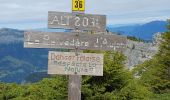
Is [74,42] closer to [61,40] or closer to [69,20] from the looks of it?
[61,40]

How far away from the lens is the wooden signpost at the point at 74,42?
12086 millimetres

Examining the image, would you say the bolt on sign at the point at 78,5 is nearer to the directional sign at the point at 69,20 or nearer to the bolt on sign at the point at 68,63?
the directional sign at the point at 69,20

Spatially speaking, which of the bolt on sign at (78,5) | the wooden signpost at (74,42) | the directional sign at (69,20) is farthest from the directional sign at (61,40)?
the bolt on sign at (78,5)

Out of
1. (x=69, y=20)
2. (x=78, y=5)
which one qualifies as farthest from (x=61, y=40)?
(x=78, y=5)

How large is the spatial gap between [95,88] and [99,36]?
5467mm

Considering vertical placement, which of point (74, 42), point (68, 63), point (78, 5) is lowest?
point (68, 63)

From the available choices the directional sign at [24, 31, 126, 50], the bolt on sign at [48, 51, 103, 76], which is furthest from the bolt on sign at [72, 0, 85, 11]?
the bolt on sign at [48, 51, 103, 76]

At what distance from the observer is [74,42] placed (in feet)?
39.9

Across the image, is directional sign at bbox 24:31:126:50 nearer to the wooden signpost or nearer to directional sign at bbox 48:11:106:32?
the wooden signpost

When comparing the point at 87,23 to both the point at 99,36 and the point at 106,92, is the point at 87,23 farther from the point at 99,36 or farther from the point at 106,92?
the point at 106,92

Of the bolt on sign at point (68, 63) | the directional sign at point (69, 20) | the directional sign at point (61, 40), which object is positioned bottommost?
the bolt on sign at point (68, 63)

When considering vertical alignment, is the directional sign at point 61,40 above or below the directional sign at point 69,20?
below

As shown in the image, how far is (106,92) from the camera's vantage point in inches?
687

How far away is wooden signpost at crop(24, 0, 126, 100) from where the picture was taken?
39.7 ft
